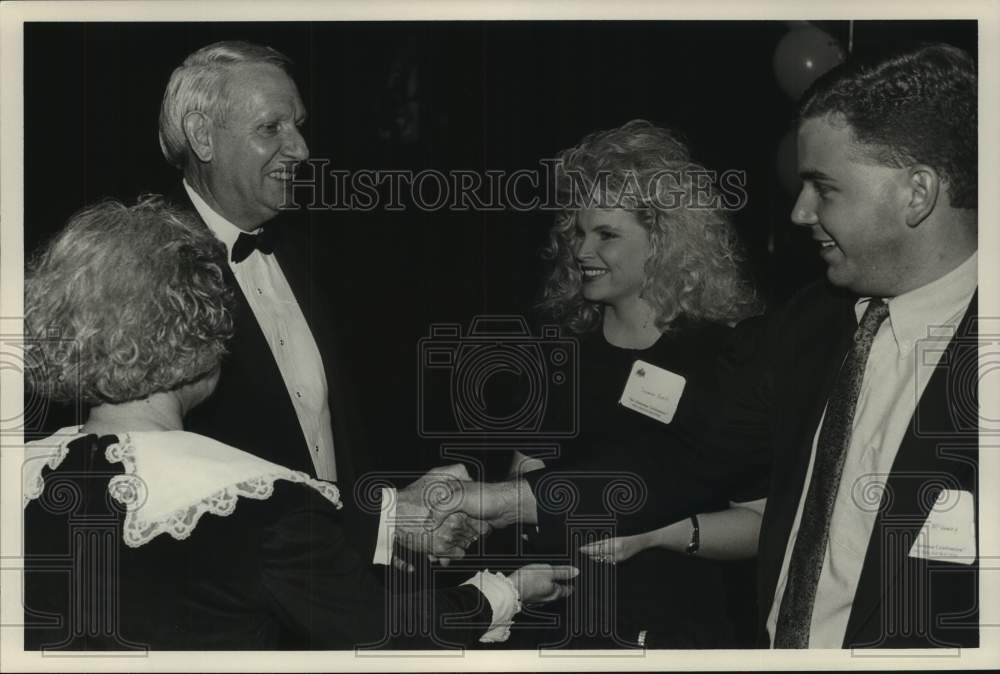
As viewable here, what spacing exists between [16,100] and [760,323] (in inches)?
93.8

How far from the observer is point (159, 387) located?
3180 mm

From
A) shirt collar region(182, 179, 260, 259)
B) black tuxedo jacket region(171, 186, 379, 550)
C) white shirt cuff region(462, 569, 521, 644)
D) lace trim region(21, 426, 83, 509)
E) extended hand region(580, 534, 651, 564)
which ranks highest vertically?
shirt collar region(182, 179, 260, 259)

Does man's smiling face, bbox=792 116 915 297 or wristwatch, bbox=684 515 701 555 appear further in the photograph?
wristwatch, bbox=684 515 701 555

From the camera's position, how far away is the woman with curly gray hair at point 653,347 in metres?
3.65

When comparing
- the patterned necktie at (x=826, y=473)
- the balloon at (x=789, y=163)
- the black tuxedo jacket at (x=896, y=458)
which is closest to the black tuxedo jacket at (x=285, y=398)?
the black tuxedo jacket at (x=896, y=458)

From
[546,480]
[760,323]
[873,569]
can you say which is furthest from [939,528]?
[546,480]

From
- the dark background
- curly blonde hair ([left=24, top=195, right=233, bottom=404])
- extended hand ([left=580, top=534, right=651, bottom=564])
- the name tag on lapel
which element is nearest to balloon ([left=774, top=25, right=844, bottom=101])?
the dark background

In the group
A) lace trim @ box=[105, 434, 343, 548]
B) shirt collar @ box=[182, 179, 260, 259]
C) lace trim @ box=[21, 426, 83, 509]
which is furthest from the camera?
shirt collar @ box=[182, 179, 260, 259]

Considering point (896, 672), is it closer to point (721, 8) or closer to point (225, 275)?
point (721, 8)

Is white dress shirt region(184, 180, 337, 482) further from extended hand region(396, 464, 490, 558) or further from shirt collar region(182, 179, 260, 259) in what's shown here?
extended hand region(396, 464, 490, 558)

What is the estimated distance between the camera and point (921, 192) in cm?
357

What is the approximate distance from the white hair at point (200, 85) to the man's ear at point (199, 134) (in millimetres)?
13

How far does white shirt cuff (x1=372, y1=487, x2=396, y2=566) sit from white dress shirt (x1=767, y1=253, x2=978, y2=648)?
1.18 metres

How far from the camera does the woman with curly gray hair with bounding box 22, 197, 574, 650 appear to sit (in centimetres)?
310
